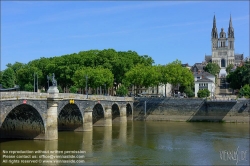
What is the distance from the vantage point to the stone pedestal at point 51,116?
1690 inches

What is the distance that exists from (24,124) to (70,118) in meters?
12.7

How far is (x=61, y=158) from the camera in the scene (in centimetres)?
3512

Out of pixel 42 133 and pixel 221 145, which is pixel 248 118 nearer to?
pixel 221 145

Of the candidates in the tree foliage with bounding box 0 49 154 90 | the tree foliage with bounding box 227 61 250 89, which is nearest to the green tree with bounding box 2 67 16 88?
the tree foliage with bounding box 0 49 154 90

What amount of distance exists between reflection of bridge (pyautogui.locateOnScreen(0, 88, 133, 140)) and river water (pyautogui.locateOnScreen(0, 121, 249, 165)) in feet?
5.08

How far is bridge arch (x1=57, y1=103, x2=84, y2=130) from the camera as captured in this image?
5394 centimetres

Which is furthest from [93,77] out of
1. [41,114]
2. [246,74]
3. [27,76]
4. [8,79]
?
[41,114]

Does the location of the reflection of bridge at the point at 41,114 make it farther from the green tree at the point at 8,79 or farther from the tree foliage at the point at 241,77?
the green tree at the point at 8,79

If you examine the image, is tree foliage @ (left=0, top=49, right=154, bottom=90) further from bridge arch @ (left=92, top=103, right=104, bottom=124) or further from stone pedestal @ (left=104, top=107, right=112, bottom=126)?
stone pedestal @ (left=104, top=107, right=112, bottom=126)

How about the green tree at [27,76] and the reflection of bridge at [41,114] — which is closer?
the reflection of bridge at [41,114]

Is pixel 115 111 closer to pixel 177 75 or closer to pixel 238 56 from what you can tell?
pixel 177 75

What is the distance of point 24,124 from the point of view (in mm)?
43125

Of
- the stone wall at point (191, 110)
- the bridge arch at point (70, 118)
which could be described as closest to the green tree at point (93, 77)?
the stone wall at point (191, 110)

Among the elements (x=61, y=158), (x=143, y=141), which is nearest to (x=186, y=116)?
(x=143, y=141)
